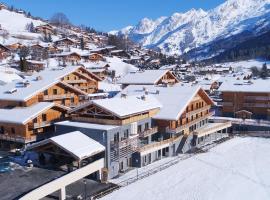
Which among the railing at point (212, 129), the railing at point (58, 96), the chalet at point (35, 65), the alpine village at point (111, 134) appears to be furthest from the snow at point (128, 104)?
the chalet at point (35, 65)

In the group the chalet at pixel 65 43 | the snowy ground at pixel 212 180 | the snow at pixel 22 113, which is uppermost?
the chalet at pixel 65 43

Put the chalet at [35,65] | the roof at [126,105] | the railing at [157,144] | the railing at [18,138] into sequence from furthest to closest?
the chalet at [35,65]
the railing at [18,138]
the railing at [157,144]
the roof at [126,105]

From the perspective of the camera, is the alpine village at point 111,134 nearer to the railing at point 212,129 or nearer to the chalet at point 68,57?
the railing at point 212,129

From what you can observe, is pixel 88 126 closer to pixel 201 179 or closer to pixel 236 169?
pixel 201 179

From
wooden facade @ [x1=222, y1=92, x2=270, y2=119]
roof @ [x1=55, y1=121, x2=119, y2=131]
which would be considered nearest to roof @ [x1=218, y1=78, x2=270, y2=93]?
wooden facade @ [x1=222, y1=92, x2=270, y2=119]

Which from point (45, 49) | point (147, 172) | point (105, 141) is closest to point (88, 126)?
point (105, 141)

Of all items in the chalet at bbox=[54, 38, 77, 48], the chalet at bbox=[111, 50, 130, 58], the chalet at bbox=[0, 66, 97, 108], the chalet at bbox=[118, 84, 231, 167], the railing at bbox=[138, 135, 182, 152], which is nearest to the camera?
the railing at bbox=[138, 135, 182, 152]

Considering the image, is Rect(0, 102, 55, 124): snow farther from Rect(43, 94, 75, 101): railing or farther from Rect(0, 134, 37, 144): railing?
Rect(43, 94, 75, 101): railing
